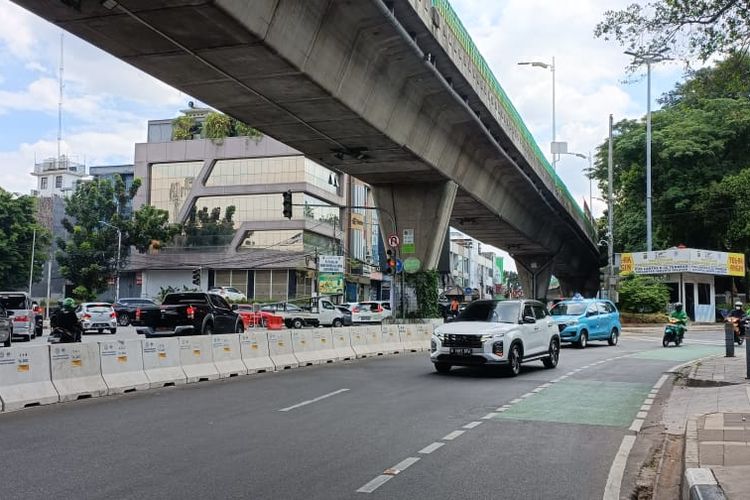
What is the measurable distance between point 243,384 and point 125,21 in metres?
7.23

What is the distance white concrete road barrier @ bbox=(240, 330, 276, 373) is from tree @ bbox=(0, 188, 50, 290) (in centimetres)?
4572

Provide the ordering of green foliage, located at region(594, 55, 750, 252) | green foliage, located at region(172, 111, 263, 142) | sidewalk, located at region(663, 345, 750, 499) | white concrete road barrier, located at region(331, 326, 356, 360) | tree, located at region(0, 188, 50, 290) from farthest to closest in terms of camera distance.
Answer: green foliage, located at region(172, 111, 263, 142) < tree, located at region(0, 188, 50, 290) < green foliage, located at region(594, 55, 750, 252) < white concrete road barrier, located at region(331, 326, 356, 360) < sidewalk, located at region(663, 345, 750, 499)

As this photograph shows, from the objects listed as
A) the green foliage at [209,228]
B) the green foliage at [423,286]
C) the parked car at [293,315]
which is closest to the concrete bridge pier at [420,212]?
the green foliage at [423,286]

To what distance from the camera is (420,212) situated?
29.5m

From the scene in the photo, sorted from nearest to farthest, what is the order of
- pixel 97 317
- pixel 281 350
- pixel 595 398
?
pixel 595 398, pixel 281 350, pixel 97 317

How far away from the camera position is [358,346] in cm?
2169

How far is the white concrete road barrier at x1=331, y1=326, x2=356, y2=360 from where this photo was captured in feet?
67.4

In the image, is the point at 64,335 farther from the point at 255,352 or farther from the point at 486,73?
the point at 486,73

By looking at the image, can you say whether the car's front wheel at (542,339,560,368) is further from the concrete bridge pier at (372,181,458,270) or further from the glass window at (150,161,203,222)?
the glass window at (150,161,203,222)

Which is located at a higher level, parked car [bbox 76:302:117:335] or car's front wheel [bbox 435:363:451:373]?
parked car [bbox 76:302:117:335]

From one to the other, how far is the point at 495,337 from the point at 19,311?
19.8 metres

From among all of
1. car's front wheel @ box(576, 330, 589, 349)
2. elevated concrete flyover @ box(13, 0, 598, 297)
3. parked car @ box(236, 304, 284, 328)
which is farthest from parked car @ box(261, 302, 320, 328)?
car's front wheel @ box(576, 330, 589, 349)

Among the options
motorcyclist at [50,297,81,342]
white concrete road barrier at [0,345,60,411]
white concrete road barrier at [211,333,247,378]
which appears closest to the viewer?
white concrete road barrier at [0,345,60,411]

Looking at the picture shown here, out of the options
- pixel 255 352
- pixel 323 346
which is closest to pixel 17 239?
pixel 323 346
